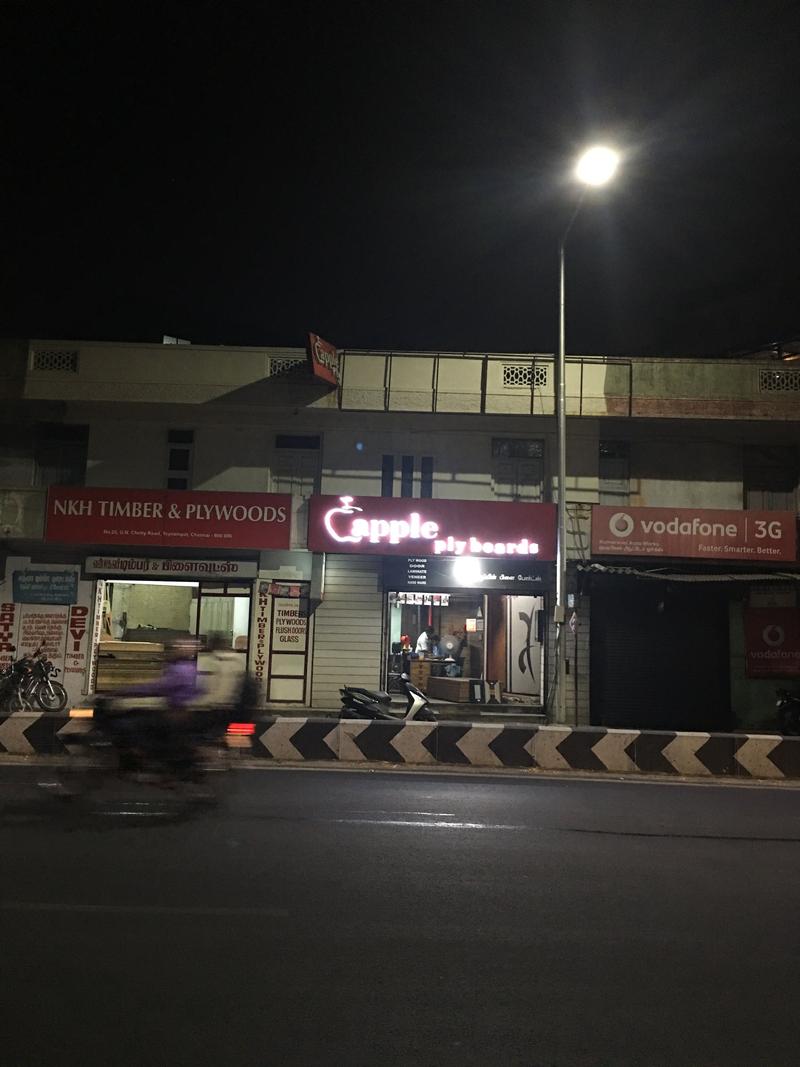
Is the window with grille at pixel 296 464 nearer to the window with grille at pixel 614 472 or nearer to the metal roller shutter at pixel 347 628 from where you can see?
the metal roller shutter at pixel 347 628

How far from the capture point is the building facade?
1719 cm

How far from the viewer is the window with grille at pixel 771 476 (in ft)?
62.5

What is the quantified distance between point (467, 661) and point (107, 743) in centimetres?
1225

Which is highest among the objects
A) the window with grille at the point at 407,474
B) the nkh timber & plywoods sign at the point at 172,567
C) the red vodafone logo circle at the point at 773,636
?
the window with grille at the point at 407,474

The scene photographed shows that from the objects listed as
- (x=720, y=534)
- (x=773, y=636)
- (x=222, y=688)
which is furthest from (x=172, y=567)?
(x=773, y=636)

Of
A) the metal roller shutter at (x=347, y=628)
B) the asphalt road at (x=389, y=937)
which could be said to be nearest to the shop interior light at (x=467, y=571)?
the metal roller shutter at (x=347, y=628)

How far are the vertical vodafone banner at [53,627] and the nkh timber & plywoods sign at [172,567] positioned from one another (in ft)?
2.25

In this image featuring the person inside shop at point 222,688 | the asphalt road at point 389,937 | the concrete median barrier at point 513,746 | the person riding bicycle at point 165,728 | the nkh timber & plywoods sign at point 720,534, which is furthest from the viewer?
the nkh timber & plywoods sign at point 720,534

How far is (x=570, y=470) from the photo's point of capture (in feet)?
62.0

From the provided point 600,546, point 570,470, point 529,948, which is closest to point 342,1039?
point 529,948

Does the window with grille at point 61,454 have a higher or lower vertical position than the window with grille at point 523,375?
lower

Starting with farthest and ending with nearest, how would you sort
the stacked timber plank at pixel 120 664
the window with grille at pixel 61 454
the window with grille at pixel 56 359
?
1. the window with grille at pixel 61 454
2. the stacked timber plank at pixel 120 664
3. the window with grille at pixel 56 359

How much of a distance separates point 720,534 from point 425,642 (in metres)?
7.01

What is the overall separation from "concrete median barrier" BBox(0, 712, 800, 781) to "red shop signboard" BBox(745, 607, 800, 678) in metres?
7.33
